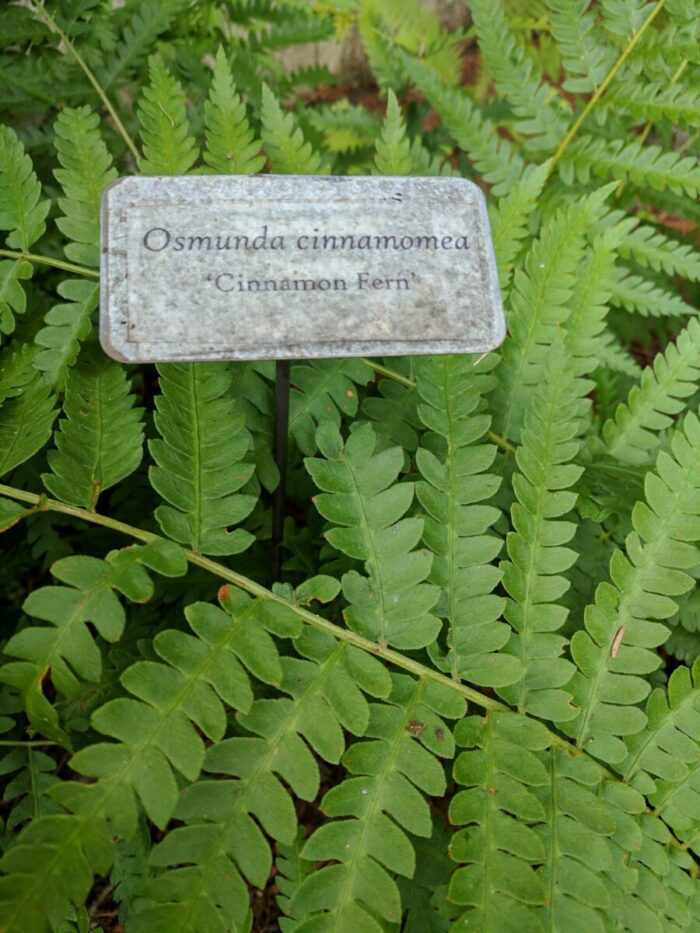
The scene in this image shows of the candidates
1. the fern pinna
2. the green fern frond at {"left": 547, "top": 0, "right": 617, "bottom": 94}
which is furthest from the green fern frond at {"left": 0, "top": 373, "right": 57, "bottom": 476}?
the green fern frond at {"left": 547, "top": 0, "right": 617, "bottom": 94}

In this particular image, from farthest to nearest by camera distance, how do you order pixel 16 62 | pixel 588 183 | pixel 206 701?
pixel 588 183
pixel 16 62
pixel 206 701

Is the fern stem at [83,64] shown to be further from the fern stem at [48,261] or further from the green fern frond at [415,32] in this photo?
the green fern frond at [415,32]

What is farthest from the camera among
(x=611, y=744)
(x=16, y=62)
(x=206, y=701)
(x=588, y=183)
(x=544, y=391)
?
(x=588, y=183)

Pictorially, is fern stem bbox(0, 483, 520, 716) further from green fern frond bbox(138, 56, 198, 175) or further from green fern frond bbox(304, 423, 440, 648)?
green fern frond bbox(138, 56, 198, 175)

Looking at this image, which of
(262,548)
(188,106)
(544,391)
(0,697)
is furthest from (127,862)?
(188,106)

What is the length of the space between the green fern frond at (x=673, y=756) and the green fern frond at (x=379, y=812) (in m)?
0.38

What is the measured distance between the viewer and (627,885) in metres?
1.18

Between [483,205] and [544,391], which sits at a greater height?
[483,205]

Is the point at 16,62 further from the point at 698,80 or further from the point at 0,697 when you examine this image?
the point at 698,80

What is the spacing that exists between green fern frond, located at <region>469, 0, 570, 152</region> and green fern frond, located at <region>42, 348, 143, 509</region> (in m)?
1.50

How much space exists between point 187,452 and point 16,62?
1.52m

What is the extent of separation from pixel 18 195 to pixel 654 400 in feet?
4.92

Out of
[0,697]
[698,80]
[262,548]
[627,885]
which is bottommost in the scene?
[0,697]

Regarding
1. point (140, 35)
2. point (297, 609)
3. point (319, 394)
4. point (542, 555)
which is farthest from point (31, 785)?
point (140, 35)
